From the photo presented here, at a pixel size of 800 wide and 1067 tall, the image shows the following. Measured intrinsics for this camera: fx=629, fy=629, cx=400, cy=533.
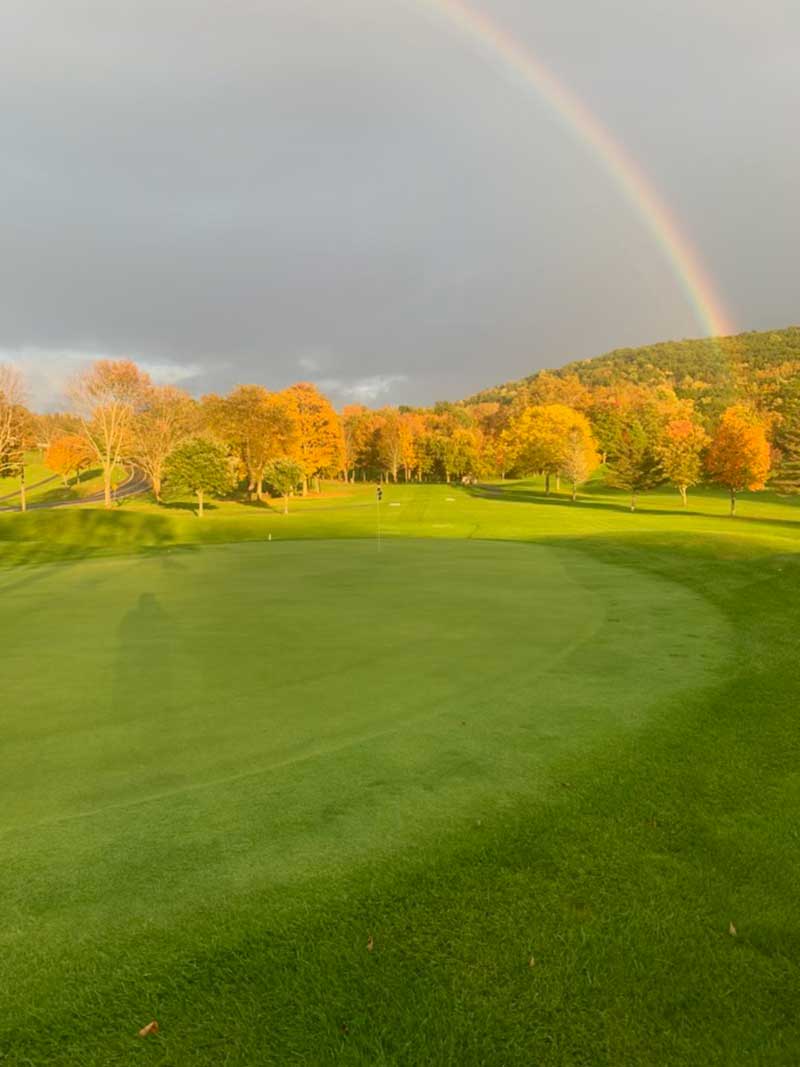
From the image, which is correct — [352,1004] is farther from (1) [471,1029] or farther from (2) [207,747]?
(2) [207,747]

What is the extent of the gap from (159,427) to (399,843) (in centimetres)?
6849

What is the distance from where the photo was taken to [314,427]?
75312mm

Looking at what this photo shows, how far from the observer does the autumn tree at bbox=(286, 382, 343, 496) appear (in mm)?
73625

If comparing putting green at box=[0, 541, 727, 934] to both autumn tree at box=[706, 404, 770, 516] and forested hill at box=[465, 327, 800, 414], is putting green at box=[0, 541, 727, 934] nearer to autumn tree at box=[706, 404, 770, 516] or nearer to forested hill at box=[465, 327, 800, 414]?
autumn tree at box=[706, 404, 770, 516]

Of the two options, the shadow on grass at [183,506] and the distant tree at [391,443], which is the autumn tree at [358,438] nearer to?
the distant tree at [391,443]

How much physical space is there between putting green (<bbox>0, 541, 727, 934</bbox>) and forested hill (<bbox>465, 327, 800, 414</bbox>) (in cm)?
11906

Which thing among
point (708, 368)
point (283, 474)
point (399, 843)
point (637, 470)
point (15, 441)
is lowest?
point (399, 843)

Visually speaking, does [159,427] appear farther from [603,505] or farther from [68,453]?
[603,505]

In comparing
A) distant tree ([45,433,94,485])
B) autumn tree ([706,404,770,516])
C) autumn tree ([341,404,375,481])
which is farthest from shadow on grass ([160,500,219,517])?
autumn tree ([706,404,770,516])

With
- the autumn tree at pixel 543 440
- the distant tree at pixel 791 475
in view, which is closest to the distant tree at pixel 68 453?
the autumn tree at pixel 543 440

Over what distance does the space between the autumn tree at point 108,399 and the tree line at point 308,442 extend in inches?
3.7

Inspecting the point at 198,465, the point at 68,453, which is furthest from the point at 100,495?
the point at 198,465

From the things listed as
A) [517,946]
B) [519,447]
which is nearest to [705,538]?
[517,946]

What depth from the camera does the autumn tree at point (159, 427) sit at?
6531 cm
